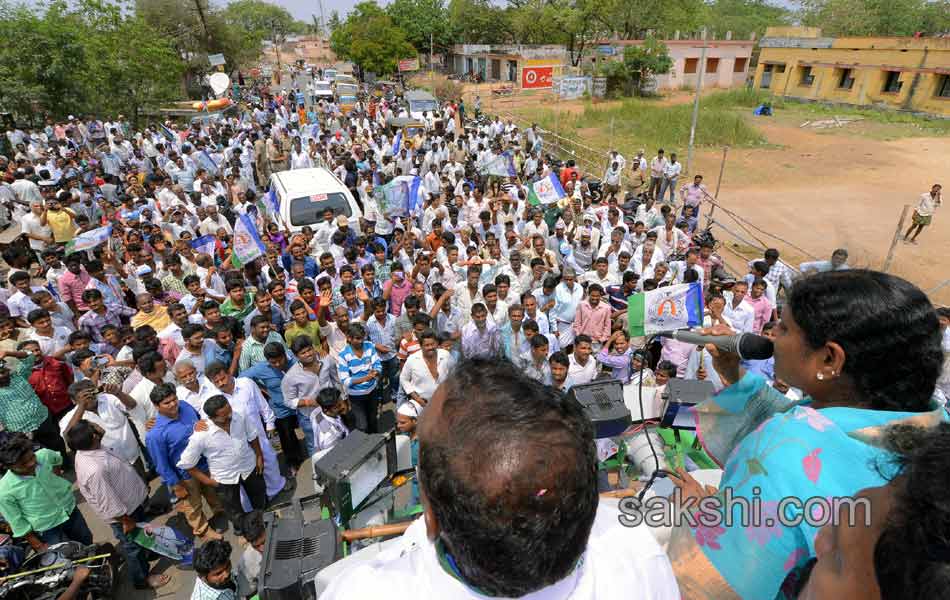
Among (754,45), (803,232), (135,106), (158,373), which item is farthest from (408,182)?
(754,45)

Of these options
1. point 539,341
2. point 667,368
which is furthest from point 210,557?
point 667,368

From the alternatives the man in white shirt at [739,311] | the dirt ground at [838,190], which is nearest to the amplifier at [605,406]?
the man in white shirt at [739,311]

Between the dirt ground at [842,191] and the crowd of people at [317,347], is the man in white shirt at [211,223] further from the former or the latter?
the dirt ground at [842,191]

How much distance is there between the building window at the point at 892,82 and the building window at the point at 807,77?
4861 millimetres

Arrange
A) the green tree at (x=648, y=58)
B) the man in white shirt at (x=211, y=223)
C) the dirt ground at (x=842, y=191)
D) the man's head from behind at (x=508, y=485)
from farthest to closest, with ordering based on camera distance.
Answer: the green tree at (x=648, y=58) → the dirt ground at (x=842, y=191) → the man in white shirt at (x=211, y=223) → the man's head from behind at (x=508, y=485)

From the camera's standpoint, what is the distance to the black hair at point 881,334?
4.33ft

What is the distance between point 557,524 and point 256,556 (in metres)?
3.15

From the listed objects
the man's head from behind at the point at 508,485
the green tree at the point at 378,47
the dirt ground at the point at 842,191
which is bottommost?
the dirt ground at the point at 842,191

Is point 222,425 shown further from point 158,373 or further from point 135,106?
point 135,106

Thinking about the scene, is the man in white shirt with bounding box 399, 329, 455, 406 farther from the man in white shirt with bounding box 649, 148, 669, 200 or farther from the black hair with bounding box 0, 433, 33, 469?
the man in white shirt with bounding box 649, 148, 669, 200

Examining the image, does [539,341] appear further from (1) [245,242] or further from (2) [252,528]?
(1) [245,242]

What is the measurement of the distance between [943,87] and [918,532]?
140ft

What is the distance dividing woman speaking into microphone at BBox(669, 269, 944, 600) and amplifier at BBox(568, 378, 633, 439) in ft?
3.25

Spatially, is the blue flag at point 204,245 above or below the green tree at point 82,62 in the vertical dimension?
below
